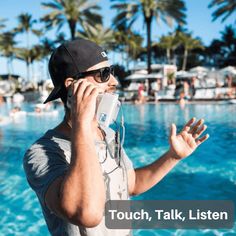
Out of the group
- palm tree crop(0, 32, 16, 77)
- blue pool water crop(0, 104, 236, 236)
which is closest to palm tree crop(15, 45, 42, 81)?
palm tree crop(0, 32, 16, 77)

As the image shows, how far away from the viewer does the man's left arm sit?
168 centimetres

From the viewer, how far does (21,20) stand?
5312 cm

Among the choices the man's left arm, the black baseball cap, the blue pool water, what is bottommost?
the blue pool water

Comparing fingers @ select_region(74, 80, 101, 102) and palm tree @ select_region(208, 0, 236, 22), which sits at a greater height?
palm tree @ select_region(208, 0, 236, 22)

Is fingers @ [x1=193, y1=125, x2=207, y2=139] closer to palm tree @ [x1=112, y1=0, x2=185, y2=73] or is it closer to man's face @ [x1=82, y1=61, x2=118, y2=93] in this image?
man's face @ [x1=82, y1=61, x2=118, y2=93]

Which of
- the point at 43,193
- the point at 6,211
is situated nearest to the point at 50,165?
the point at 43,193

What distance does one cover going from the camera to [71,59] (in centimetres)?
143

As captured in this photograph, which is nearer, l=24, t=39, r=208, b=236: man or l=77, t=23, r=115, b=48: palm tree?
l=24, t=39, r=208, b=236: man

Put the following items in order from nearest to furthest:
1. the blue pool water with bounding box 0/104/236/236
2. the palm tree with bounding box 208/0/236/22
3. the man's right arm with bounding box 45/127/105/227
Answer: the man's right arm with bounding box 45/127/105/227 < the blue pool water with bounding box 0/104/236/236 < the palm tree with bounding box 208/0/236/22

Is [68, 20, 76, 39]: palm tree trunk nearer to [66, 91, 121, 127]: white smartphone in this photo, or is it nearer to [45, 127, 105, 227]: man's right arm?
[66, 91, 121, 127]: white smartphone

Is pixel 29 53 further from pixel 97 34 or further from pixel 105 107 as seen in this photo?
pixel 105 107

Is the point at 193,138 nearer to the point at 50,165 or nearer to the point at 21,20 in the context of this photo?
the point at 50,165

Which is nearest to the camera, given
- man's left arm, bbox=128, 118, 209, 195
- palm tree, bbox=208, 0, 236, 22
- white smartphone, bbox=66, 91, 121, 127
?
white smartphone, bbox=66, 91, 121, 127

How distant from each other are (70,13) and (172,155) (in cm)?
3519
